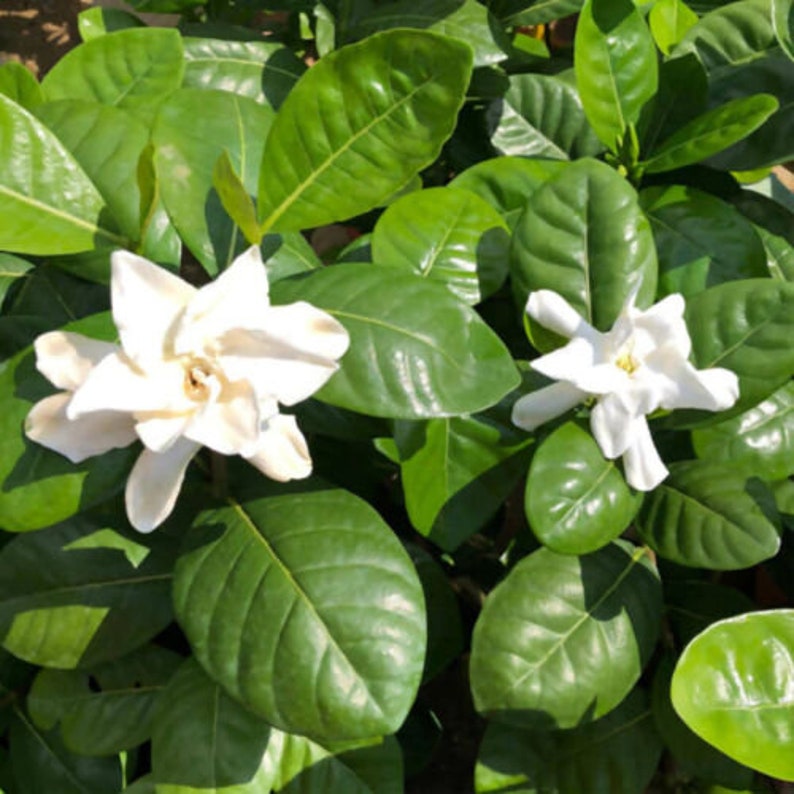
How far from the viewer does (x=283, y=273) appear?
98 centimetres

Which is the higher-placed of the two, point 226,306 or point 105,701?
point 226,306

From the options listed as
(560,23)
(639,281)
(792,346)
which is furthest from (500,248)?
(560,23)

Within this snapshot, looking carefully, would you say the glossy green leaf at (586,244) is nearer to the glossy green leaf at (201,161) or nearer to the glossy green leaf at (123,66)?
the glossy green leaf at (201,161)

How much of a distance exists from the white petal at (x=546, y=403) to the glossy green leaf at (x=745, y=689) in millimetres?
235

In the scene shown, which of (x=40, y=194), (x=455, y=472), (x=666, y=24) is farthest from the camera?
(x=666, y=24)

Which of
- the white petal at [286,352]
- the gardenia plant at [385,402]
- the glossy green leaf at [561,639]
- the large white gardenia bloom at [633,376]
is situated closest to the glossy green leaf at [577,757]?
the gardenia plant at [385,402]

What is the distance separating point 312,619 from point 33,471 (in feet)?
0.83

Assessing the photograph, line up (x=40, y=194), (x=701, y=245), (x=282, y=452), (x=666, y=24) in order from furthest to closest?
(x=666, y=24), (x=701, y=245), (x=40, y=194), (x=282, y=452)

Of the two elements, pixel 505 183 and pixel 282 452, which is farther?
pixel 505 183

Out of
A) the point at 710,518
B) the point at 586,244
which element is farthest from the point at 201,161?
the point at 710,518

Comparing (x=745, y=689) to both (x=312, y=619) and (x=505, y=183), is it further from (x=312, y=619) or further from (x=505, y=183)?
(x=505, y=183)

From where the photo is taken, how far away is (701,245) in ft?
3.67

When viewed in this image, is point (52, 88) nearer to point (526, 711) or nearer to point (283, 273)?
point (283, 273)

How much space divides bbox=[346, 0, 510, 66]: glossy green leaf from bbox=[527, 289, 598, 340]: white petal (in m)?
0.49
